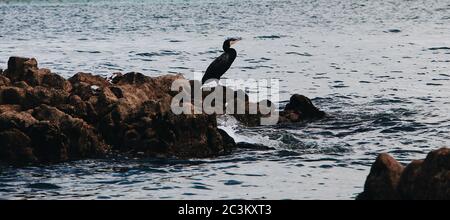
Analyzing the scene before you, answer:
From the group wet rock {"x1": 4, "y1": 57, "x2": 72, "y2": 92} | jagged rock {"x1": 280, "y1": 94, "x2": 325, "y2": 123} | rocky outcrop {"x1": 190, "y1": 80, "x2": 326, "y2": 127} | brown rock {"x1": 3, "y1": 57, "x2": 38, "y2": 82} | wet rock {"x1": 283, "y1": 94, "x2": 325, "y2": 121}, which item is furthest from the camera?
wet rock {"x1": 283, "y1": 94, "x2": 325, "y2": 121}

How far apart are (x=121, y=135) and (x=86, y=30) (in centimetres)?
4848

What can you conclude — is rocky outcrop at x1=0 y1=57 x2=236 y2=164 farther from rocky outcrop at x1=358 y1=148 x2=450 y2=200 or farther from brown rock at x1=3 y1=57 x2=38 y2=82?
rocky outcrop at x1=358 y1=148 x2=450 y2=200

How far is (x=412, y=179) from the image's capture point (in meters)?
13.1

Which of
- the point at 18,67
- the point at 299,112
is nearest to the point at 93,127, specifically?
the point at 18,67

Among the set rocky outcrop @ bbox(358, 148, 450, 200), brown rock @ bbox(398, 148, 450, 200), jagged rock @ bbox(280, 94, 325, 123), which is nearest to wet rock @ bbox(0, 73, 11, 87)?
jagged rock @ bbox(280, 94, 325, 123)

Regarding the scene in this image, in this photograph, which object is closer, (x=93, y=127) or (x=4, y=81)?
(x=93, y=127)

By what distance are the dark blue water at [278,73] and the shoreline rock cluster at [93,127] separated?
0.60 metres

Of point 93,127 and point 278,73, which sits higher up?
point 278,73

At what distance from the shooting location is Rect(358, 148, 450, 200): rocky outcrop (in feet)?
41.7

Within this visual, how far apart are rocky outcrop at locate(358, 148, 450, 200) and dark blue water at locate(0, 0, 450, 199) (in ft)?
5.81

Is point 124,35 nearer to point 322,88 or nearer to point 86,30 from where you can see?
point 86,30

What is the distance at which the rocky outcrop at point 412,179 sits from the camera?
1272 centimetres

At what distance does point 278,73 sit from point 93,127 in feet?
63.0

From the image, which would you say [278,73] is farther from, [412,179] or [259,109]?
[412,179]
